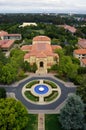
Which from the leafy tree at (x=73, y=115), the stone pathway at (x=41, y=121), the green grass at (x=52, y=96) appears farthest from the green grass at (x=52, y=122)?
the green grass at (x=52, y=96)

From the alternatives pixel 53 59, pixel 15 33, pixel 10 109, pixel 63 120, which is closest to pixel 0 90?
pixel 10 109

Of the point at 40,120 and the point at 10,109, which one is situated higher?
the point at 10,109

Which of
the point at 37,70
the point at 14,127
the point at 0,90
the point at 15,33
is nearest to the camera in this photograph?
the point at 14,127

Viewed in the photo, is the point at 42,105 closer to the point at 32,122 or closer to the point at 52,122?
the point at 52,122

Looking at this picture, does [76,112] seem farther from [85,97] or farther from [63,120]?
[85,97]

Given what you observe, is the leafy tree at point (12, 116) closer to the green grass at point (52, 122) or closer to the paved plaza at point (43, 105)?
the green grass at point (52, 122)

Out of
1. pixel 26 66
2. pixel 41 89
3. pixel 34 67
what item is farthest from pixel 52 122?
pixel 26 66

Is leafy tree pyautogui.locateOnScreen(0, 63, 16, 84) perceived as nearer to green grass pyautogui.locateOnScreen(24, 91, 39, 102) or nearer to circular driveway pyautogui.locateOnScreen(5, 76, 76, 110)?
circular driveway pyautogui.locateOnScreen(5, 76, 76, 110)

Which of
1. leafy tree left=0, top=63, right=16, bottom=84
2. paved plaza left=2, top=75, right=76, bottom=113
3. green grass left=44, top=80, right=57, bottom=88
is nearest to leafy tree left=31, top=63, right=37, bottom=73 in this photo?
paved plaza left=2, top=75, right=76, bottom=113
